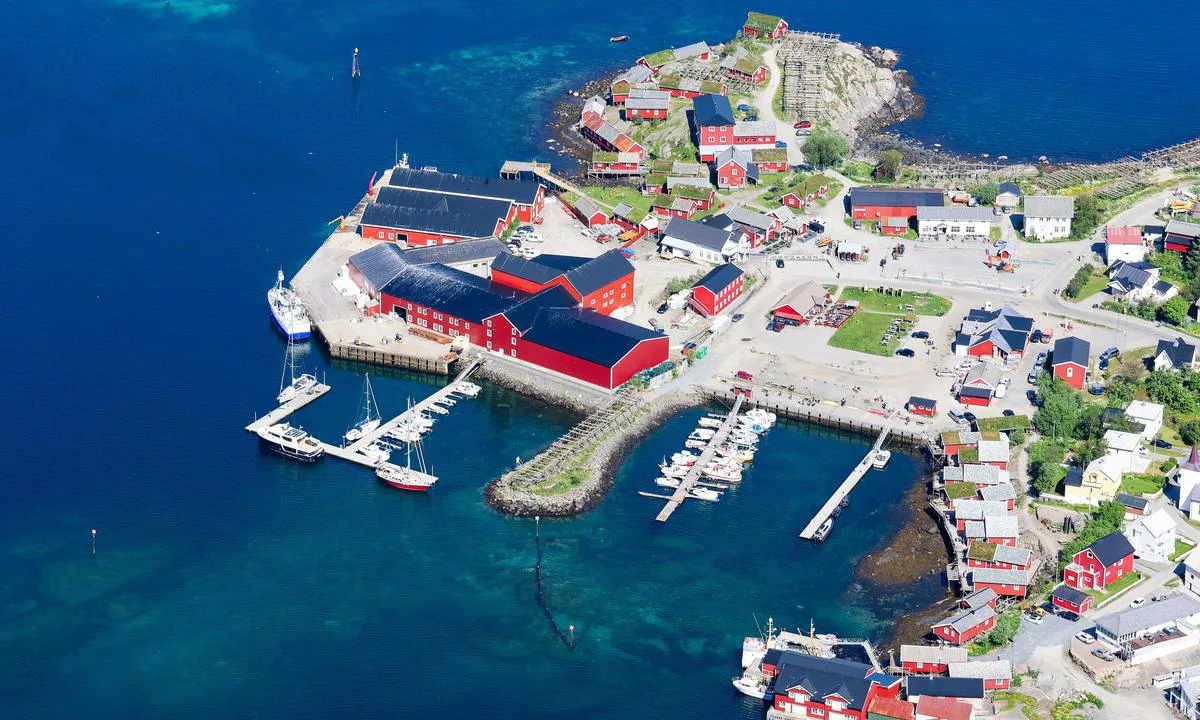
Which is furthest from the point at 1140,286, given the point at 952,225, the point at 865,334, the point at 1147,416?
the point at 865,334

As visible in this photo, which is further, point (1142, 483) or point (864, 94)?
point (864, 94)

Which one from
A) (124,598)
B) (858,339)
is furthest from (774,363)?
(124,598)

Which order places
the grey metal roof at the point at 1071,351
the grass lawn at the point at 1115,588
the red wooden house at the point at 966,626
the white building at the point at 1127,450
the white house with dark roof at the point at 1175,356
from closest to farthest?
the red wooden house at the point at 966,626, the grass lawn at the point at 1115,588, the white building at the point at 1127,450, the grey metal roof at the point at 1071,351, the white house with dark roof at the point at 1175,356

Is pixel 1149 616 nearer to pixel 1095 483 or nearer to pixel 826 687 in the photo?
pixel 1095 483

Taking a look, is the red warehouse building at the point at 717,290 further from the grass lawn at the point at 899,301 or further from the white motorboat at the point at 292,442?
the white motorboat at the point at 292,442

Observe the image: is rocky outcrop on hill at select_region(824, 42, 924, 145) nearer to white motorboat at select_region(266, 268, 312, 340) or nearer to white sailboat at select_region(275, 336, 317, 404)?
white motorboat at select_region(266, 268, 312, 340)

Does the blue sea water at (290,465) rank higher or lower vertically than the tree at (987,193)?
lower

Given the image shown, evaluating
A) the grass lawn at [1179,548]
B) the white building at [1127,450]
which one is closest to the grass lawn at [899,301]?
the white building at [1127,450]
